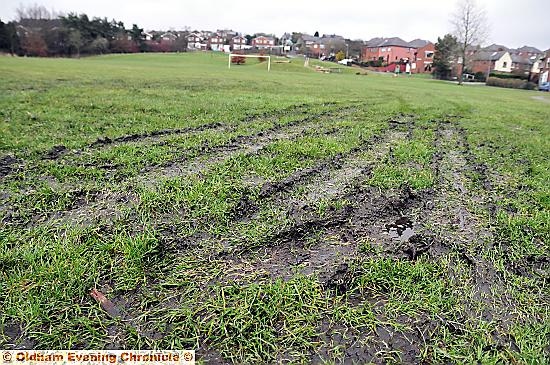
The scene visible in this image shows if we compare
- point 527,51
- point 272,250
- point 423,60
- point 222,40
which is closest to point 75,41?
point 423,60

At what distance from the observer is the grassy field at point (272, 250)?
6.12 ft

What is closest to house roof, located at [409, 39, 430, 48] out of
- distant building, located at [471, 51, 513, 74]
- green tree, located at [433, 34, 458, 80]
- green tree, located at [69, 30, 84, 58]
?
distant building, located at [471, 51, 513, 74]

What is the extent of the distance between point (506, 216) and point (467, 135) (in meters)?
4.83

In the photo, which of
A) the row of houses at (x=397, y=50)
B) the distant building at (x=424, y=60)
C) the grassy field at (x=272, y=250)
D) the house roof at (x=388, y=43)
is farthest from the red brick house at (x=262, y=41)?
the grassy field at (x=272, y=250)

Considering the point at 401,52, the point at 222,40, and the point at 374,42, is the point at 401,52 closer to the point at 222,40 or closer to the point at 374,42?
the point at 374,42

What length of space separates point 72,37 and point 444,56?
56878mm

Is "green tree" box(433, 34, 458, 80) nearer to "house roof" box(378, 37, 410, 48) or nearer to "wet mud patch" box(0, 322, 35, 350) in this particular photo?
"house roof" box(378, 37, 410, 48)

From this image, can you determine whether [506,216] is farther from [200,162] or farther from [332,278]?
[200,162]

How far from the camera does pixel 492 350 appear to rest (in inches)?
72.4

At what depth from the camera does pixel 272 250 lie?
265cm

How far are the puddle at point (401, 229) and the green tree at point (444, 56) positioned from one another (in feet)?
182

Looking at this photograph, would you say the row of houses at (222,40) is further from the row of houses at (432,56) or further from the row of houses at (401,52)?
the row of houses at (432,56)

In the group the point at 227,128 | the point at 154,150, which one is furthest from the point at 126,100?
the point at 154,150

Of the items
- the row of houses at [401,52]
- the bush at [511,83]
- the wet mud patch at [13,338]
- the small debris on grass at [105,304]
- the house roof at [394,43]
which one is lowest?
the wet mud patch at [13,338]
